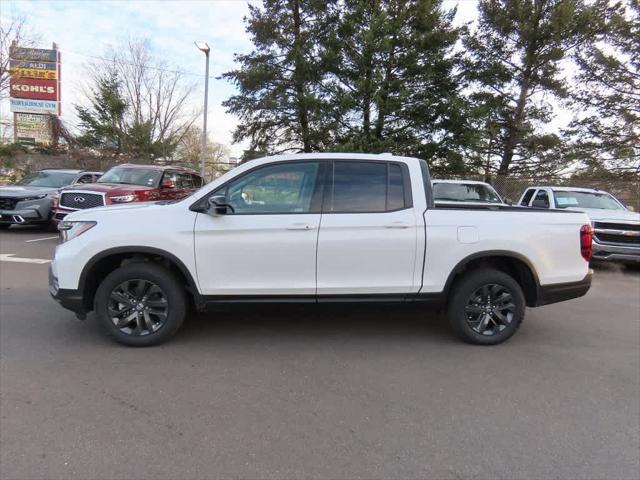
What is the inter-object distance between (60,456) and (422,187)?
11.4ft

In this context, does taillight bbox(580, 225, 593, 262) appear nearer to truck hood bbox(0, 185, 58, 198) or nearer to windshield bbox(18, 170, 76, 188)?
truck hood bbox(0, 185, 58, 198)

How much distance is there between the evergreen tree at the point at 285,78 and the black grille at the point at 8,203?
10.6m

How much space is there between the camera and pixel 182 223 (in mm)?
3934

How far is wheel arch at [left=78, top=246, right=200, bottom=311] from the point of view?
391cm

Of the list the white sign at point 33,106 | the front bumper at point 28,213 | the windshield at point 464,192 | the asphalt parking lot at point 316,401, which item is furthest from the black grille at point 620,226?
the white sign at point 33,106

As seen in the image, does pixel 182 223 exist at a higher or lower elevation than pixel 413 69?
lower

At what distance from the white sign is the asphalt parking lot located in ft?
124

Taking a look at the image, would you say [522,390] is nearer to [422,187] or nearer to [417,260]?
[417,260]

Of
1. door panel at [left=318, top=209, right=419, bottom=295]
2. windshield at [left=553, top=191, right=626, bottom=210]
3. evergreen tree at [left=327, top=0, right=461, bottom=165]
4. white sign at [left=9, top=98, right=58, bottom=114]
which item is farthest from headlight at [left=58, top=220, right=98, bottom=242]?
white sign at [left=9, top=98, right=58, bottom=114]

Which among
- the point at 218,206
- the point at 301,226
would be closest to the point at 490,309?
the point at 301,226

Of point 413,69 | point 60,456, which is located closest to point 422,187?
point 60,456

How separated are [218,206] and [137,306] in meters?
1.23

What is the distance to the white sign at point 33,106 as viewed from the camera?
35.3 meters

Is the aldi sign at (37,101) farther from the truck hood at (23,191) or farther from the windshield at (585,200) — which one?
the windshield at (585,200)
